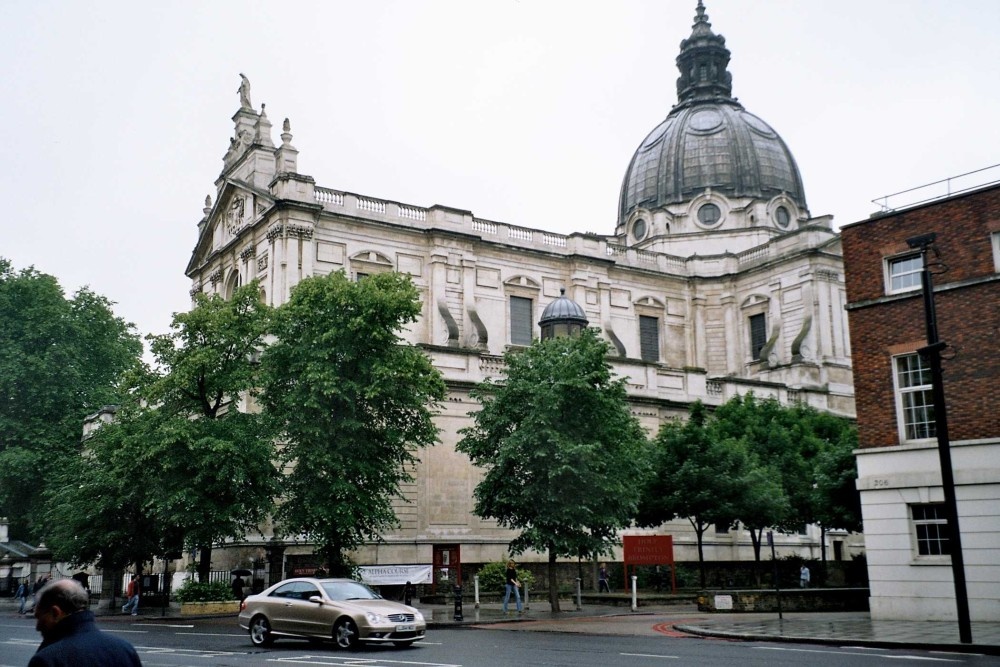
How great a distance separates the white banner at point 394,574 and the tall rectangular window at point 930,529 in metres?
16.3

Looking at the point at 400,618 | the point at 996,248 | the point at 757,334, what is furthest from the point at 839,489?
the point at 757,334

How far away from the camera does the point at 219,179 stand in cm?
5559

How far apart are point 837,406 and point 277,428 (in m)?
33.5

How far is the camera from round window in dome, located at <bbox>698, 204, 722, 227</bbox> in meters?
65.6

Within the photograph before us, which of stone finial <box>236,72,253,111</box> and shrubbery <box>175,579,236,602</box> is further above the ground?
stone finial <box>236,72,253,111</box>

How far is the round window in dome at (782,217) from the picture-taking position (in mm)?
65562

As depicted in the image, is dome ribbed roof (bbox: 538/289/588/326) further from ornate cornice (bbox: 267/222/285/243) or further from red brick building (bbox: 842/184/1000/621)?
red brick building (bbox: 842/184/1000/621)

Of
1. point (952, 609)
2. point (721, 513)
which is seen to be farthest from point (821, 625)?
point (721, 513)

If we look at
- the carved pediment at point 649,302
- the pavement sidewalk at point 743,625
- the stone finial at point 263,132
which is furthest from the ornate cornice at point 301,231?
the carved pediment at point 649,302

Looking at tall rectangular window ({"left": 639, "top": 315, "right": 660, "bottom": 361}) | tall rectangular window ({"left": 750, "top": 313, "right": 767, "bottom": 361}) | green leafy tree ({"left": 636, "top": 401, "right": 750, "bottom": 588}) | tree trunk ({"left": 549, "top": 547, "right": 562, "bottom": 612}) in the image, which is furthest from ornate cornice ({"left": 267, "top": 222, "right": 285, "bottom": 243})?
tall rectangular window ({"left": 750, "top": 313, "right": 767, "bottom": 361})

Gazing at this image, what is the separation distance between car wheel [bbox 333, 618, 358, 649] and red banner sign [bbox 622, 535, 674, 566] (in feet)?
54.0

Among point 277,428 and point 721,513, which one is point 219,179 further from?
point 721,513

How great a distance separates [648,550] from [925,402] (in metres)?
13.1

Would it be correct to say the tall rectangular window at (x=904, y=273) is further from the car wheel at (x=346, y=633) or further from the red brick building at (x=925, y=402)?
the car wheel at (x=346, y=633)
